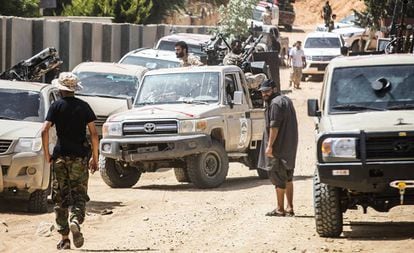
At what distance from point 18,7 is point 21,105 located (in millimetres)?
19253

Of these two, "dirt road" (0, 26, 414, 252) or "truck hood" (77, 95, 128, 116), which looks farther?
"truck hood" (77, 95, 128, 116)

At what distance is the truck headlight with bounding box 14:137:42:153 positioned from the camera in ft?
48.0

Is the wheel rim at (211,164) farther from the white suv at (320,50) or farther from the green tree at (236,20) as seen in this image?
the white suv at (320,50)

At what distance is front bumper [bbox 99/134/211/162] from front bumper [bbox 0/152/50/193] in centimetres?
298

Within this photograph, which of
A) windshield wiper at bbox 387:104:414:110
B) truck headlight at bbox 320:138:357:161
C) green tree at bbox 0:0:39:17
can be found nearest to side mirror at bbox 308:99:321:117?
windshield wiper at bbox 387:104:414:110

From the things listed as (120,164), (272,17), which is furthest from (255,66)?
(272,17)

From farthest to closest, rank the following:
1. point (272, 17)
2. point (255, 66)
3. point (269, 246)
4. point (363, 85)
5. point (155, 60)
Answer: point (272, 17)
point (155, 60)
point (255, 66)
point (363, 85)
point (269, 246)

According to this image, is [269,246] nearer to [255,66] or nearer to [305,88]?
[255,66]

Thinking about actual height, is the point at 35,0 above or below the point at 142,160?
above

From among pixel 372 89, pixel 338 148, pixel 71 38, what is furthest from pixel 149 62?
pixel 338 148

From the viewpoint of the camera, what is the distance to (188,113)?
17625 millimetres

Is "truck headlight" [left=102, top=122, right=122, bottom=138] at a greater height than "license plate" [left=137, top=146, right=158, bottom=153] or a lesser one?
greater

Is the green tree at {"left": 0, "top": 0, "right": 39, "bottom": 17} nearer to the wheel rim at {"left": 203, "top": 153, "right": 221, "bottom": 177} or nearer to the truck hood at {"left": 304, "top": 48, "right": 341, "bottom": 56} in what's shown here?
the truck hood at {"left": 304, "top": 48, "right": 341, "bottom": 56}

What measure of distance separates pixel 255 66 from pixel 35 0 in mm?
13262
